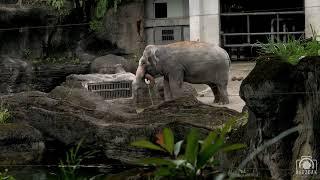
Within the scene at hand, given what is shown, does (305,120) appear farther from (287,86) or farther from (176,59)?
(176,59)

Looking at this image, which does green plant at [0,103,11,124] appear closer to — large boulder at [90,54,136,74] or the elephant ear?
the elephant ear

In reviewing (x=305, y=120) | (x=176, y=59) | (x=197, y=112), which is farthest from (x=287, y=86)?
(x=176, y=59)

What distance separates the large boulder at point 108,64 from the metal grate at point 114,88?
5.46 feet

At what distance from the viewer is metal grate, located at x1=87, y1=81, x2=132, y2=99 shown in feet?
31.3

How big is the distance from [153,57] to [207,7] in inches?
160

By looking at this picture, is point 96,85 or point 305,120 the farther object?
point 96,85

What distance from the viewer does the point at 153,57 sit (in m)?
9.14

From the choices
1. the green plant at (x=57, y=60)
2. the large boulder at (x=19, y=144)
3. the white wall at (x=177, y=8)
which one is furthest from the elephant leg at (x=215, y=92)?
the white wall at (x=177, y=8)

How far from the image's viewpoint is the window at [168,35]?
13719 millimetres

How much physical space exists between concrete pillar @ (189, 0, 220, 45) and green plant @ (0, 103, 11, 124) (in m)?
6.49

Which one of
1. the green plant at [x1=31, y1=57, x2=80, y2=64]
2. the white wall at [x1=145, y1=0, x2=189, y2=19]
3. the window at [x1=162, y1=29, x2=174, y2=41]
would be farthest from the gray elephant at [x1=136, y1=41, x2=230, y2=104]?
the white wall at [x1=145, y1=0, x2=189, y2=19]

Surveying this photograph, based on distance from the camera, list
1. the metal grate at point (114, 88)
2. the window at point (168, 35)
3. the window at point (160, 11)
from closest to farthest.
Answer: the metal grate at point (114, 88)
the window at point (168, 35)
the window at point (160, 11)

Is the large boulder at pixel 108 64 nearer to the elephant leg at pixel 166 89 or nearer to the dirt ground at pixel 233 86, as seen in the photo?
the dirt ground at pixel 233 86

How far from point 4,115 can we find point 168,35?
24.4 feet
